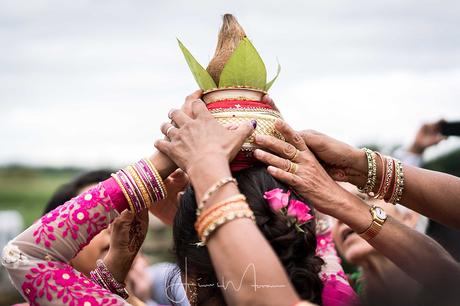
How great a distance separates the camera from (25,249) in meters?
2.12

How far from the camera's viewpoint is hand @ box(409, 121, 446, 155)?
533cm

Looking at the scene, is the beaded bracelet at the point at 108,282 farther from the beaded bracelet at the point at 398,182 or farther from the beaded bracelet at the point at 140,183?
the beaded bracelet at the point at 398,182

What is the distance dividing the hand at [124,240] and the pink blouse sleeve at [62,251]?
0.49 meters

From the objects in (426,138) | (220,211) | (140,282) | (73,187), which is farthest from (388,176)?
(140,282)

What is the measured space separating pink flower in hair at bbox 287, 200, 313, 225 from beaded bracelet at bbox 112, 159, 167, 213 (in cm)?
46

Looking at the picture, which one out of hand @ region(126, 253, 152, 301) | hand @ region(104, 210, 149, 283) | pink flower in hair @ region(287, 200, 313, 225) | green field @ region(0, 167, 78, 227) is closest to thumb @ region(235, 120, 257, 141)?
pink flower in hair @ region(287, 200, 313, 225)

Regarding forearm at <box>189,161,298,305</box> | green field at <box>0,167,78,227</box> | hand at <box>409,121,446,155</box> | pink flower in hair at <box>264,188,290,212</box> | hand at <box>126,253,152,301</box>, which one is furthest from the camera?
green field at <box>0,167,78,227</box>

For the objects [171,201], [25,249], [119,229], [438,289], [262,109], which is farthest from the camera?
[171,201]

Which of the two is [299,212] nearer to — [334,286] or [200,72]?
[334,286]

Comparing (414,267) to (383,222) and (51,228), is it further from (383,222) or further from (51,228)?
(51,228)

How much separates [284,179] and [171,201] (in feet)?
2.80

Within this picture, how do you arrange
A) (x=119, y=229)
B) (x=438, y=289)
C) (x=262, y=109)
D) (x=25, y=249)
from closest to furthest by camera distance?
1. (x=438, y=289)
2. (x=25, y=249)
3. (x=262, y=109)
4. (x=119, y=229)

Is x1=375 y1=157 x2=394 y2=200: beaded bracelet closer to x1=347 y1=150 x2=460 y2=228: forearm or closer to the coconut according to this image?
x1=347 y1=150 x2=460 y2=228: forearm

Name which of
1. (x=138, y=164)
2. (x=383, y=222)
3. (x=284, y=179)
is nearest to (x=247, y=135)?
(x=284, y=179)
